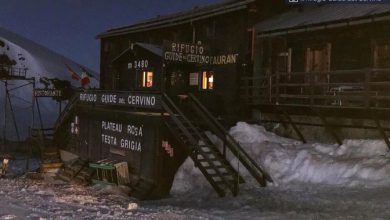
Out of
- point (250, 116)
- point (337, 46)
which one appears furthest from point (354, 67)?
point (250, 116)

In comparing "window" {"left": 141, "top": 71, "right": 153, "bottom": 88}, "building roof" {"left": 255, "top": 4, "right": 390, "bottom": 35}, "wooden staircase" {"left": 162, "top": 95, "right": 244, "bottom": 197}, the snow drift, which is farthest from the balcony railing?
"window" {"left": 141, "top": 71, "right": 153, "bottom": 88}

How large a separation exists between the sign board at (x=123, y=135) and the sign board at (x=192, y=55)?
3718 millimetres

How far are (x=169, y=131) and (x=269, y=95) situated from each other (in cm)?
474

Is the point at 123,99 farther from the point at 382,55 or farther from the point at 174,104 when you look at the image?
the point at 382,55

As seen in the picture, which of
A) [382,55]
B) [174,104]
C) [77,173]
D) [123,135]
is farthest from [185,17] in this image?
[382,55]

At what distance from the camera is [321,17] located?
866 inches

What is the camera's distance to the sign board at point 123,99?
20828mm

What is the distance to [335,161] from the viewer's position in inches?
653

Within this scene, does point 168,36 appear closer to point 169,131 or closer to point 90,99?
point 90,99

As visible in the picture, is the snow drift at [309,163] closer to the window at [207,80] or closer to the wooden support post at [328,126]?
the wooden support post at [328,126]

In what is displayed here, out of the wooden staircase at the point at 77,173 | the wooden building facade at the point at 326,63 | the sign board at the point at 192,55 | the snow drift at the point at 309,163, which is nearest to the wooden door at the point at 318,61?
the wooden building facade at the point at 326,63

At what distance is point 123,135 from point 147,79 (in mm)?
7213

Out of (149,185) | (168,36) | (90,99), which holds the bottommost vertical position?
(149,185)

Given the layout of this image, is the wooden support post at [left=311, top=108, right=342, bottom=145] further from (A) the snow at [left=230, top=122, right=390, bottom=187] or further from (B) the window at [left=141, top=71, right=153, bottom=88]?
(B) the window at [left=141, top=71, right=153, bottom=88]
